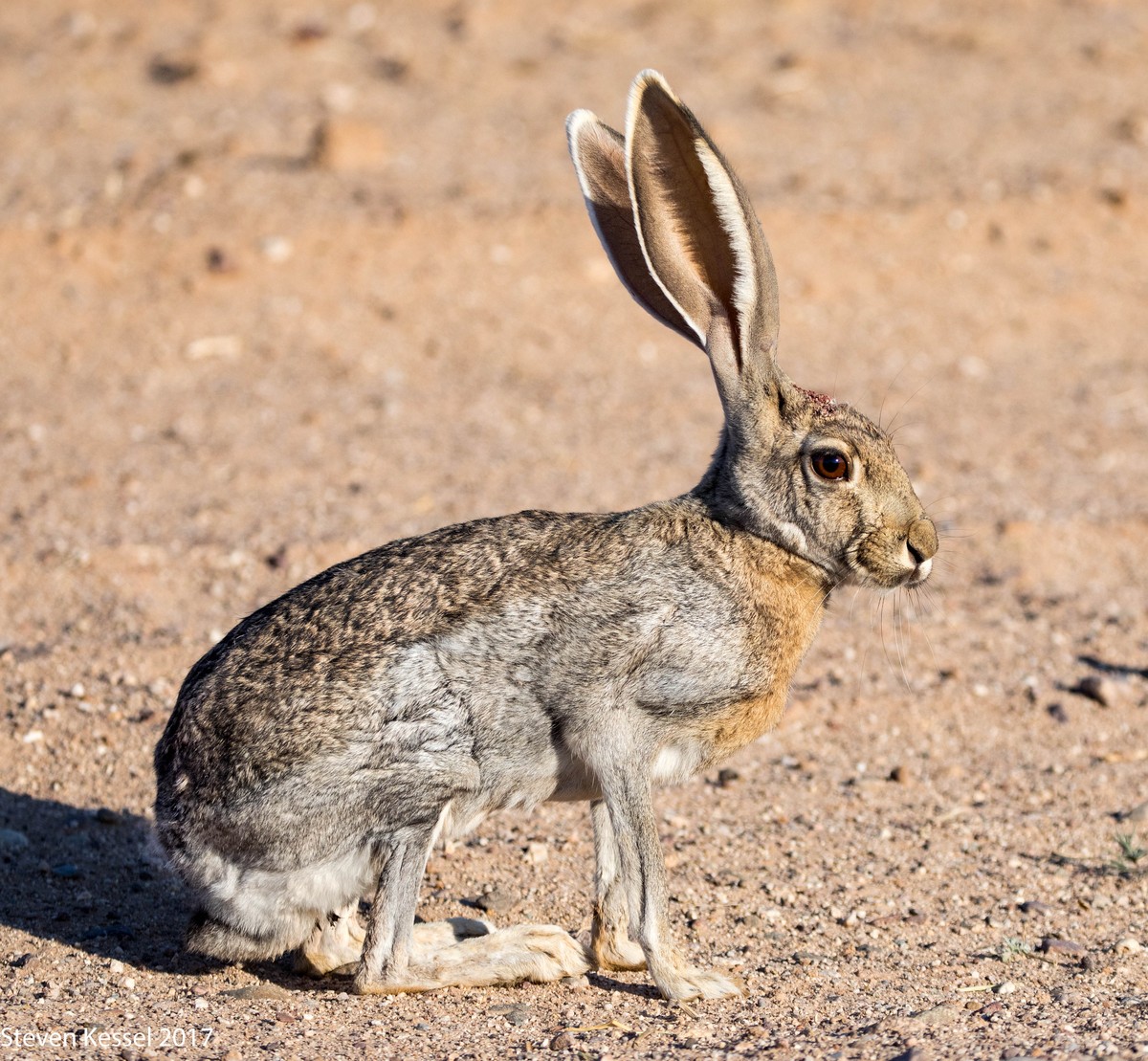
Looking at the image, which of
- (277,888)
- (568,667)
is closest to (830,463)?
(568,667)

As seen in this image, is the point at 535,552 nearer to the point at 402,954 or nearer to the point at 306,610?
the point at 306,610

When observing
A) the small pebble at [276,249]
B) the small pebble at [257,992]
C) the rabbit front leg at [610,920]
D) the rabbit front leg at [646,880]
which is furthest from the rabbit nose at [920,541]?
the small pebble at [276,249]

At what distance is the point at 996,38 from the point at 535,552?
439 inches

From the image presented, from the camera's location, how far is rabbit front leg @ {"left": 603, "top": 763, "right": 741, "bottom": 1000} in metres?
4.68

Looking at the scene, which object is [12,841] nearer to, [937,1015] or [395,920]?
[395,920]

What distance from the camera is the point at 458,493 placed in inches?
345

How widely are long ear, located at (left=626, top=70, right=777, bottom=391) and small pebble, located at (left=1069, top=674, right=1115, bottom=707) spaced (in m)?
2.96

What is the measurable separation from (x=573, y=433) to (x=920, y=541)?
493cm

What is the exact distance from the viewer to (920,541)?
4.90 metres

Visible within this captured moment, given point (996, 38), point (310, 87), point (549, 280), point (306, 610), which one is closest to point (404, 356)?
point (549, 280)

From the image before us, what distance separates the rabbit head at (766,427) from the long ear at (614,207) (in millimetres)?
30

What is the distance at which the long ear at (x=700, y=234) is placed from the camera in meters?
4.67

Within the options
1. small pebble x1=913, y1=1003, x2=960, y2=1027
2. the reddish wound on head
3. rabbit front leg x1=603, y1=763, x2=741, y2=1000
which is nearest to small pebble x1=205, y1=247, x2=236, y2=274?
the reddish wound on head

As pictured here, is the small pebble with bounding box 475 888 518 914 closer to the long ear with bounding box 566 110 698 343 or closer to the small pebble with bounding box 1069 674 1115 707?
the long ear with bounding box 566 110 698 343
